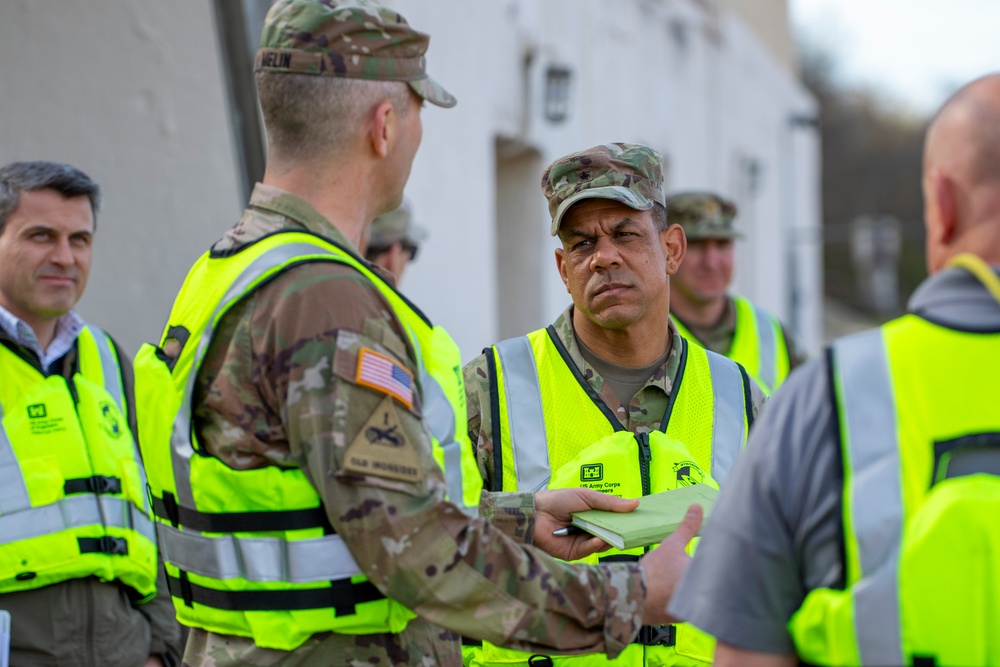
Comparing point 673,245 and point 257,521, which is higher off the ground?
point 673,245

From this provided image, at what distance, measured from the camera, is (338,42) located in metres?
2.23

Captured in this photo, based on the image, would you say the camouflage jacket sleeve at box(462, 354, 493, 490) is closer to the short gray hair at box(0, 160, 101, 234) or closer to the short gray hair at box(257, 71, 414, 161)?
the short gray hair at box(257, 71, 414, 161)

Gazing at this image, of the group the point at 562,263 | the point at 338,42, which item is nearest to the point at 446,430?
the point at 338,42

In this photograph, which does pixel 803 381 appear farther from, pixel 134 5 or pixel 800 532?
pixel 134 5

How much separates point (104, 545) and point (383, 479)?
6.04 feet

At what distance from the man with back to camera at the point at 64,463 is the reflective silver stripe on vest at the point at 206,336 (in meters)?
1.40

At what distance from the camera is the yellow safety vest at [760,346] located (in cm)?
544

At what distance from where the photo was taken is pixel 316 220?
227cm

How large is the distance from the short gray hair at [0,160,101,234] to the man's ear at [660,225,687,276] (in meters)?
2.02

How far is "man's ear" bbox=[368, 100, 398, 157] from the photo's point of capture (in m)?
A: 2.28

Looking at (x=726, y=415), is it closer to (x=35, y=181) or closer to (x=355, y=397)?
(x=355, y=397)

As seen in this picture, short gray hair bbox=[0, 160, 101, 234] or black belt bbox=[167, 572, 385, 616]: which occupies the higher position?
short gray hair bbox=[0, 160, 101, 234]

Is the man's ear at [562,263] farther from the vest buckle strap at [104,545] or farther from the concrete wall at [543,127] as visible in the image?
the concrete wall at [543,127]

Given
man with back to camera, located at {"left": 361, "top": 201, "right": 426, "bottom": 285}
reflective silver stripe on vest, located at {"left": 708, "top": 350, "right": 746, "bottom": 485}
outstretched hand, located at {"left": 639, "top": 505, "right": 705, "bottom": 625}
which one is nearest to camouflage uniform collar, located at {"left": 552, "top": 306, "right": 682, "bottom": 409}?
reflective silver stripe on vest, located at {"left": 708, "top": 350, "right": 746, "bottom": 485}
